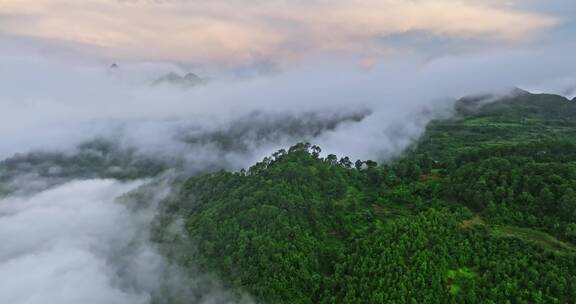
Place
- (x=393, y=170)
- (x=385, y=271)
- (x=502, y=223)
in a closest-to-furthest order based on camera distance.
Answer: (x=385, y=271) → (x=502, y=223) → (x=393, y=170)

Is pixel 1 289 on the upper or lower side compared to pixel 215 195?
lower

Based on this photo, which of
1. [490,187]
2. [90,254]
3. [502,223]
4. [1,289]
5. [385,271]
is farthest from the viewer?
[90,254]

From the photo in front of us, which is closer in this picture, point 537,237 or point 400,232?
point 537,237

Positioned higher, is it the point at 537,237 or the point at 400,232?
the point at 537,237

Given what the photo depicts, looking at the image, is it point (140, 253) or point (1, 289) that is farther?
point (1, 289)

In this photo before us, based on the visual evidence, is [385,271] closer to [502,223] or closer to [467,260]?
[467,260]

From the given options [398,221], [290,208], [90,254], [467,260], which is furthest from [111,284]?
[467,260]

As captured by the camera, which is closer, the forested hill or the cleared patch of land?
the forested hill

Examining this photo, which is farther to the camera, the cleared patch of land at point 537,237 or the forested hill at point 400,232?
the cleared patch of land at point 537,237
